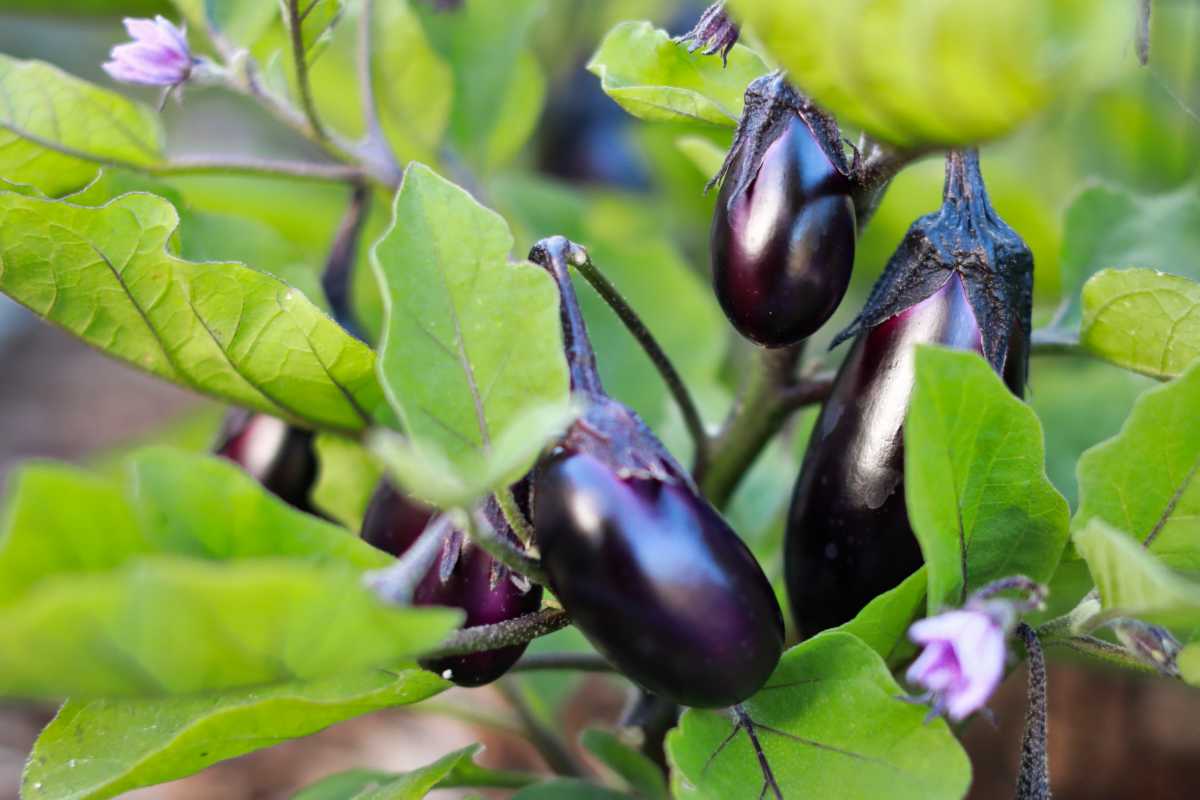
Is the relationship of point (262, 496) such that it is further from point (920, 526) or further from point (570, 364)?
point (920, 526)

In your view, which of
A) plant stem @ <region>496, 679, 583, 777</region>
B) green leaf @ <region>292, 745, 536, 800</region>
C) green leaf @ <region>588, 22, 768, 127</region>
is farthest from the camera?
plant stem @ <region>496, 679, 583, 777</region>

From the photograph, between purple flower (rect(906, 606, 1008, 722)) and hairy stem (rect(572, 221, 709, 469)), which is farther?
hairy stem (rect(572, 221, 709, 469))

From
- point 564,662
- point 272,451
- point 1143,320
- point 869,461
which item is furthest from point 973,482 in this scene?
point 272,451

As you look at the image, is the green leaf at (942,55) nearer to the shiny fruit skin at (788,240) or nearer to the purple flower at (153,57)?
→ the shiny fruit skin at (788,240)

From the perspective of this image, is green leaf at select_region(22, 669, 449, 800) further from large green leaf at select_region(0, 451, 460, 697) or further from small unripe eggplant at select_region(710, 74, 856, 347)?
small unripe eggplant at select_region(710, 74, 856, 347)

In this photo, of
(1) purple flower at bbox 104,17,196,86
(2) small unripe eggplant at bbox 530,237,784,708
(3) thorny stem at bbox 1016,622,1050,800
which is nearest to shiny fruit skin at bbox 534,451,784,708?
(2) small unripe eggplant at bbox 530,237,784,708

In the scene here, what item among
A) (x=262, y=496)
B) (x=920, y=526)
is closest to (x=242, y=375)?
(x=262, y=496)
